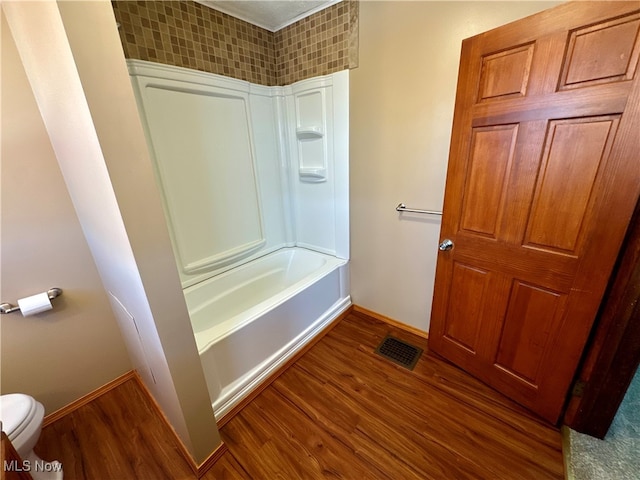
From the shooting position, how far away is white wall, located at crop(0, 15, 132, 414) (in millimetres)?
1160

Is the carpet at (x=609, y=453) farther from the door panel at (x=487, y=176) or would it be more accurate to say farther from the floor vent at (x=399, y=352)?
the door panel at (x=487, y=176)

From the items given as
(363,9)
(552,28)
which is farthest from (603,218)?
(363,9)

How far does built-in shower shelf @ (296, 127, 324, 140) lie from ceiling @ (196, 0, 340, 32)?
30.7 inches

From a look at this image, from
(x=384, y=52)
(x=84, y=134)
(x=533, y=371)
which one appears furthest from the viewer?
(x=384, y=52)

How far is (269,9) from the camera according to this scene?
1.81m

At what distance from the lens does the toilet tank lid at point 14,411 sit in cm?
101

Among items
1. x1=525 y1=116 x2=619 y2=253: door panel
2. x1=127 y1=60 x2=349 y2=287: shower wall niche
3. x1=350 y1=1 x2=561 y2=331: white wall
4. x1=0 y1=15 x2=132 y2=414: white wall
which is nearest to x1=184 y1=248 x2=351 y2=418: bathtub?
x1=127 y1=60 x2=349 y2=287: shower wall niche

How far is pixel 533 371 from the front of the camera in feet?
4.34

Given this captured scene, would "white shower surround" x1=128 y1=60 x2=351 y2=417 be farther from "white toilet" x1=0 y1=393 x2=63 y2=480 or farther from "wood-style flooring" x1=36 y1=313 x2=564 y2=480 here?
"white toilet" x1=0 y1=393 x2=63 y2=480

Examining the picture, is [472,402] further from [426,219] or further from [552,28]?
[552,28]

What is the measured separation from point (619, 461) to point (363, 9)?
108 inches

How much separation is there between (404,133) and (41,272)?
2215 mm

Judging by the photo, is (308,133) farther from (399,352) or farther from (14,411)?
(14,411)

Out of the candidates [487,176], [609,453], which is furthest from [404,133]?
[609,453]
